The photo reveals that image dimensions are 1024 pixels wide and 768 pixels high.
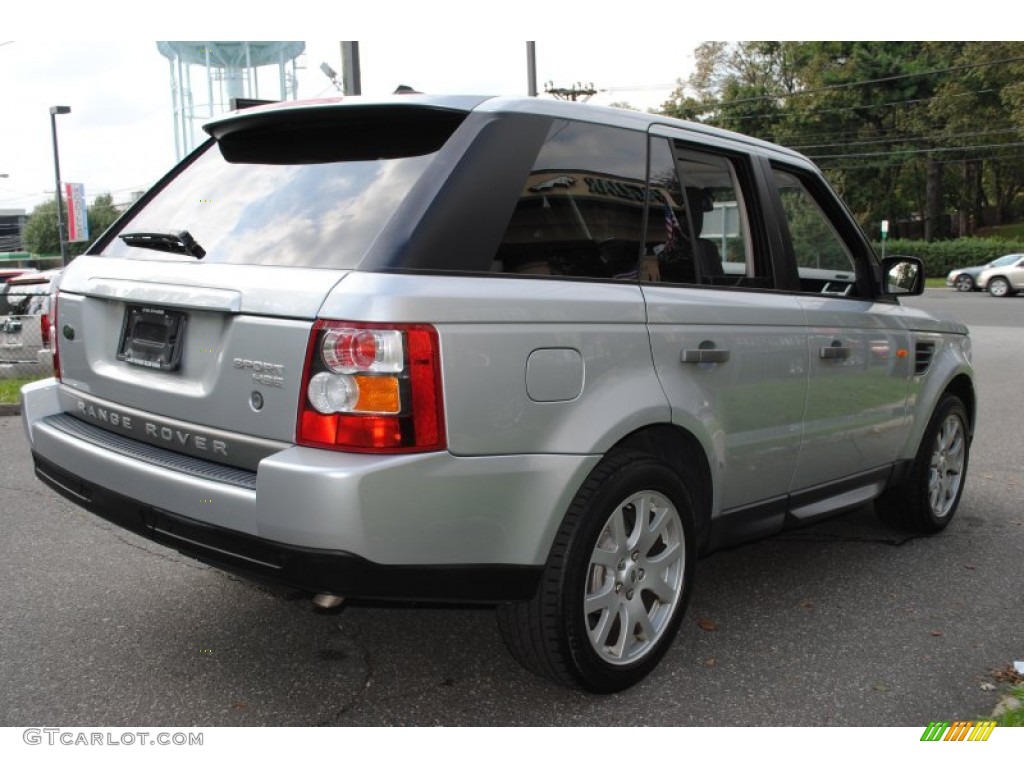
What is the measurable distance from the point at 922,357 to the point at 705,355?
1966 mm

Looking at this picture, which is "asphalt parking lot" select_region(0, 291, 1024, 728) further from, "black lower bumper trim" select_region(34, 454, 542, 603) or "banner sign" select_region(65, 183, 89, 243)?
"banner sign" select_region(65, 183, 89, 243)

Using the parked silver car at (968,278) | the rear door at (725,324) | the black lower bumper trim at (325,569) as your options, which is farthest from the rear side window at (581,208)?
the parked silver car at (968,278)

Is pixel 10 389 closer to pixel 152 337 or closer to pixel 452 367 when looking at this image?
pixel 152 337

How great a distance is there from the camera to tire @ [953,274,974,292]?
33781 mm

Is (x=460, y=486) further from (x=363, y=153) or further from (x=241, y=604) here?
(x=241, y=604)

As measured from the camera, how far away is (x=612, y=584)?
3072mm

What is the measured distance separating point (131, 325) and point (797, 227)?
2.82 metres

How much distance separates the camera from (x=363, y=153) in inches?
115

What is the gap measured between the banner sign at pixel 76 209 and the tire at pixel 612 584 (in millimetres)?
41459

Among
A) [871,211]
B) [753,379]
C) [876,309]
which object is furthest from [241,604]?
[871,211]

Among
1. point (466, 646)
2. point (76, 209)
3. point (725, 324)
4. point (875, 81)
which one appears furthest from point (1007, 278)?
point (76, 209)

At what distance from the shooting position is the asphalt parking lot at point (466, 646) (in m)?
3.04

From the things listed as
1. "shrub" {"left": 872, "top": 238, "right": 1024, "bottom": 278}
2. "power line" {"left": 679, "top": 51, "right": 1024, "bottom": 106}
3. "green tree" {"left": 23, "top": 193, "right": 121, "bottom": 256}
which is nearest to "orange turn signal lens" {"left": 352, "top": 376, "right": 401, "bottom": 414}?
"shrub" {"left": 872, "top": 238, "right": 1024, "bottom": 278}

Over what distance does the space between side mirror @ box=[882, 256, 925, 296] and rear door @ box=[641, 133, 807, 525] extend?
3.60 feet
